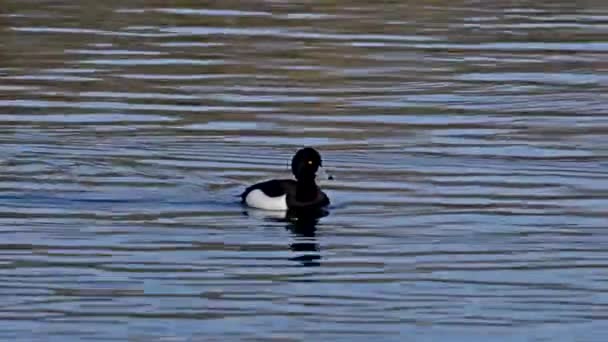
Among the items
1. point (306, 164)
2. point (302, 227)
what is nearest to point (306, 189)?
point (306, 164)

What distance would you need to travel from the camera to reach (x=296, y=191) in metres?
17.2

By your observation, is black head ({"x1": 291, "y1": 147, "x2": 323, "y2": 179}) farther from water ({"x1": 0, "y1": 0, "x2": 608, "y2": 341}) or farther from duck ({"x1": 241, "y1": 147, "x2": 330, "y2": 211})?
water ({"x1": 0, "y1": 0, "x2": 608, "y2": 341})

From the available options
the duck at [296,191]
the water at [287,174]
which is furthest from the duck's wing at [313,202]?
the water at [287,174]

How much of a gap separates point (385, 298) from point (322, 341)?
130 centimetres

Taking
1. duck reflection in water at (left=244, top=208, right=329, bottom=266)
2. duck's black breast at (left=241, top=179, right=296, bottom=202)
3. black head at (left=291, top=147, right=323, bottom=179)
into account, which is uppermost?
black head at (left=291, top=147, right=323, bottom=179)

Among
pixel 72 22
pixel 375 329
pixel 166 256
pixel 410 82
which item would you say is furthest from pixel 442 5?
pixel 375 329

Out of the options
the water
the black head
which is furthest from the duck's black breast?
the water

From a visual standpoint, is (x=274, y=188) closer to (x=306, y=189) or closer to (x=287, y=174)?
(x=306, y=189)

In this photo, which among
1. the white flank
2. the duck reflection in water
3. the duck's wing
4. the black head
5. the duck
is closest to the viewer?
the duck reflection in water

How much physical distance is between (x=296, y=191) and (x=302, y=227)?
95 cm

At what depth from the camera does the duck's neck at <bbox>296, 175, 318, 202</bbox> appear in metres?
17.2

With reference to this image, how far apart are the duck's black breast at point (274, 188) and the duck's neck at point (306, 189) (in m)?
0.05

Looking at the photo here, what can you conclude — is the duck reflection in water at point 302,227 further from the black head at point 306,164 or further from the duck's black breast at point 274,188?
the black head at point 306,164

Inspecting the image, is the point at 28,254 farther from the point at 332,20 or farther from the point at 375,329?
the point at 332,20
